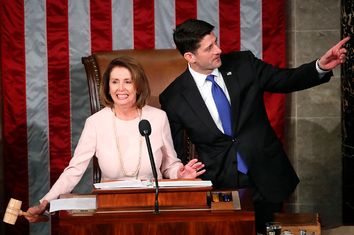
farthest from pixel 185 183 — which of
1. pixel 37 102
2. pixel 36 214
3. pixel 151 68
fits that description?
pixel 37 102

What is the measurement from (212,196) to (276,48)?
2.34 metres

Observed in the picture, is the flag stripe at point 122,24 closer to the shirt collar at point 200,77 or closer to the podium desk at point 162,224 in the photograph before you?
the shirt collar at point 200,77

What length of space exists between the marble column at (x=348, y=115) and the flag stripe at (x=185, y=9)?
1.05m

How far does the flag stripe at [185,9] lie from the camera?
18.6ft

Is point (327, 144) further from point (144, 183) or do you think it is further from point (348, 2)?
point (144, 183)

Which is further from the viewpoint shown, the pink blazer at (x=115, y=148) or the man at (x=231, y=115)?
the man at (x=231, y=115)

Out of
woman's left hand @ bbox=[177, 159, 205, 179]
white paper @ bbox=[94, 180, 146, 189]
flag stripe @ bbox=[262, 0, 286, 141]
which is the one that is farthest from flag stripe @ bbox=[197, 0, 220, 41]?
white paper @ bbox=[94, 180, 146, 189]

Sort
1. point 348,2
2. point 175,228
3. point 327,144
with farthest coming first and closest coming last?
point 327,144 → point 348,2 → point 175,228

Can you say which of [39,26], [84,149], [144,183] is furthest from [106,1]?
[144,183]

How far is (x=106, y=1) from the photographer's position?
570 centimetres

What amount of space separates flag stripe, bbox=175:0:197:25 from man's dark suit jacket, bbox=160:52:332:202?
1037 mm

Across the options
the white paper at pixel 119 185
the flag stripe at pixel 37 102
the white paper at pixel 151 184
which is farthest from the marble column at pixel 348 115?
the white paper at pixel 119 185

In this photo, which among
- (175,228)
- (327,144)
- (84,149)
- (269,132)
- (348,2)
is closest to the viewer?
(175,228)

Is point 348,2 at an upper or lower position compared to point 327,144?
upper
